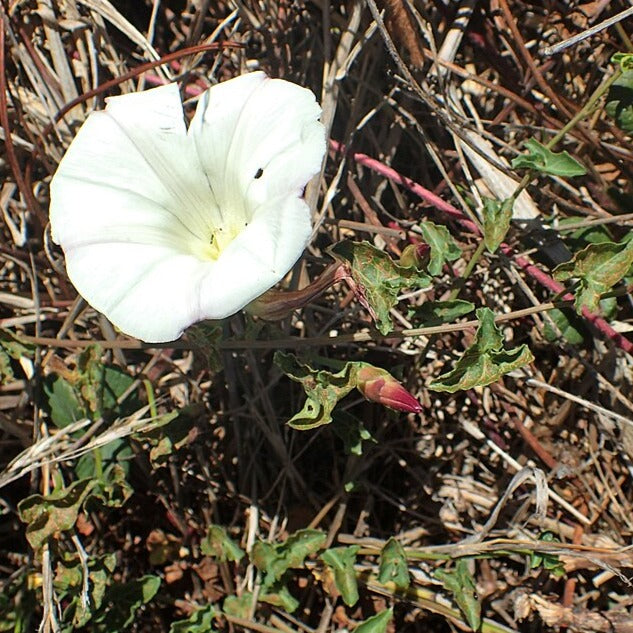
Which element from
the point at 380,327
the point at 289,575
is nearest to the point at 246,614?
the point at 289,575

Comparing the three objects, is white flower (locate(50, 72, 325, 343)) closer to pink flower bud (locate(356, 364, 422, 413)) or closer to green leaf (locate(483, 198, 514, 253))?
pink flower bud (locate(356, 364, 422, 413))

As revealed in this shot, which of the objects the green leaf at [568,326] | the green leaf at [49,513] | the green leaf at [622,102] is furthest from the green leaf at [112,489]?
the green leaf at [622,102]

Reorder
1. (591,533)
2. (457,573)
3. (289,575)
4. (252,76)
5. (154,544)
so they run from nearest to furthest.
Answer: (252,76)
(457,573)
(289,575)
(591,533)
(154,544)

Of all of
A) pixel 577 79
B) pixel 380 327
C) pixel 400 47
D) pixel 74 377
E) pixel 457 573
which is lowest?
pixel 457 573

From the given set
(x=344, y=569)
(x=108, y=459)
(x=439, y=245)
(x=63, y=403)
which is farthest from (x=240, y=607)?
(x=439, y=245)

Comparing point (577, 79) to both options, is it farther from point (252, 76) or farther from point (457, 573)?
point (457, 573)

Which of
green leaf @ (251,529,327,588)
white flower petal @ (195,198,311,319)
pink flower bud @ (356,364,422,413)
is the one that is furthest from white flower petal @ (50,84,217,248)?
green leaf @ (251,529,327,588)
